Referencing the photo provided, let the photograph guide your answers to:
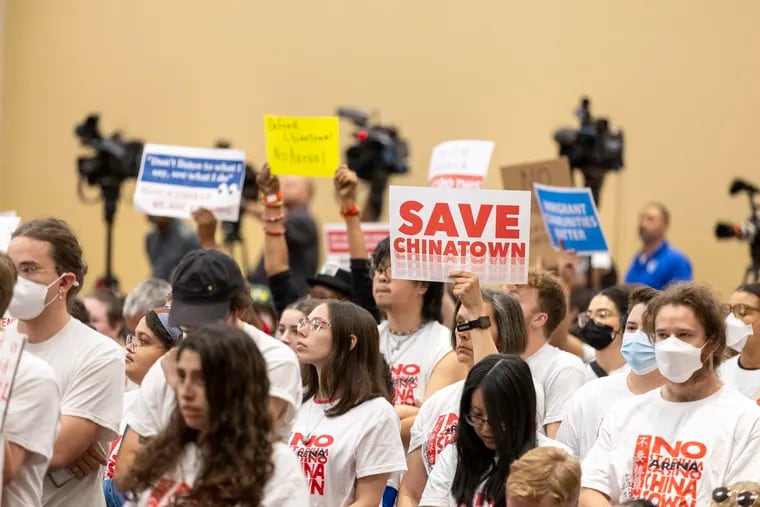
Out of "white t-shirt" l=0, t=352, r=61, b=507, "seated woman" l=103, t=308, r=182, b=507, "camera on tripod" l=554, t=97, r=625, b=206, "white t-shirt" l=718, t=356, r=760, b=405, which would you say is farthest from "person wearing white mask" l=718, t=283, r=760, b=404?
"camera on tripod" l=554, t=97, r=625, b=206

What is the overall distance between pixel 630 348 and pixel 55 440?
1828 mm

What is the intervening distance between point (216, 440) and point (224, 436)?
0.02 meters

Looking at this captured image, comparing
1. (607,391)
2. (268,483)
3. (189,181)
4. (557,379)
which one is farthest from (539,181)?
(268,483)

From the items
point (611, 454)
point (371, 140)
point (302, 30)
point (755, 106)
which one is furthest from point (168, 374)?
point (302, 30)

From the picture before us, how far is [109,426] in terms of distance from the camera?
13.2ft

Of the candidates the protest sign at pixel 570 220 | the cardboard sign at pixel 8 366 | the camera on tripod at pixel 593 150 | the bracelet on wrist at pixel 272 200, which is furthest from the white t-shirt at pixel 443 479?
the camera on tripod at pixel 593 150

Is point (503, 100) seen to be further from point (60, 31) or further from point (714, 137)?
point (60, 31)

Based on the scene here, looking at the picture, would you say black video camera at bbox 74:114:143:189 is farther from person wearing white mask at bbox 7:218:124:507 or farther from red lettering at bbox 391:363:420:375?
person wearing white mask at bbox 7:218:124:507

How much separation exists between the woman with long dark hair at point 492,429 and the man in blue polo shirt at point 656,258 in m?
5.35

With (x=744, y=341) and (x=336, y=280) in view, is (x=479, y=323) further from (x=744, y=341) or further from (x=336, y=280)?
(x=336, y=280)

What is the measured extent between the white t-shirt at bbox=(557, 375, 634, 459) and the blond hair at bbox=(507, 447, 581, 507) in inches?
44.6

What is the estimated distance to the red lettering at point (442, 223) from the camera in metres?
4.93

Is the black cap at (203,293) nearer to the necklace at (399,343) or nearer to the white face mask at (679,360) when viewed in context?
the white face mask at (679,360)

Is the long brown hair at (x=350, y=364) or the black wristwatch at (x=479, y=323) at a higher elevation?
the black wristwatch at (x=479, y=323)
